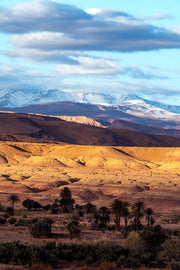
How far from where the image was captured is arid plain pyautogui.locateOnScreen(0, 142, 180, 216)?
79.0 m

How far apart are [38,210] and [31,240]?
3079 centimetres

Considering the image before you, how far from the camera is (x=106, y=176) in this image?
109312 mm

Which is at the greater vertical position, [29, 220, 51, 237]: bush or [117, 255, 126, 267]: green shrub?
[29, 220, 51, 237]: bush

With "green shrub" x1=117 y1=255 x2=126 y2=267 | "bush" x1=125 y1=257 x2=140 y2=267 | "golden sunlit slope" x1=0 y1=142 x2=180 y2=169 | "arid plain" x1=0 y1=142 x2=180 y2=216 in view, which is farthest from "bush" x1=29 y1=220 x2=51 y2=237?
"golden sunlit slope" x1=0 y1=142 x2=180 y2=169

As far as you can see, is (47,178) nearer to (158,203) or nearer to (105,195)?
(105,195)

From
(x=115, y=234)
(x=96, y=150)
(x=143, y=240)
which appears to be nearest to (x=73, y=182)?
(x=96, y=150)

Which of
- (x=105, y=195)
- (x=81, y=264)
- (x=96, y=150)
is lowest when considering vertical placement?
(x=81, y=264)

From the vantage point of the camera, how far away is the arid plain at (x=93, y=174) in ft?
259

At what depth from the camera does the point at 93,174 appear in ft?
371

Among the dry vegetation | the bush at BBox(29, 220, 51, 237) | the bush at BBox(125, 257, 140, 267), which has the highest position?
the dry vegetation

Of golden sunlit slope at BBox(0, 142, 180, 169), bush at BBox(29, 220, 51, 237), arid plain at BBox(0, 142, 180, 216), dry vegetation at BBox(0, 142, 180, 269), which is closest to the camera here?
bush at BBox(29, 220, 51, 237)

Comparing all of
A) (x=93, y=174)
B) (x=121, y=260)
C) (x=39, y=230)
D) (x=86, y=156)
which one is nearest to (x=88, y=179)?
(x=93, y=174)

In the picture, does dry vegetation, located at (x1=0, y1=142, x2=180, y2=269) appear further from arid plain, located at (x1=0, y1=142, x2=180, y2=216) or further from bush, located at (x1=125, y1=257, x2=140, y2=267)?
bush, located at (x1=125, y1=257, x2=140, y2=267)

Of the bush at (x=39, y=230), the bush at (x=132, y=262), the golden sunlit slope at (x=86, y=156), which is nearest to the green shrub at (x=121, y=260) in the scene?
the bush at (x=132, y=262)
